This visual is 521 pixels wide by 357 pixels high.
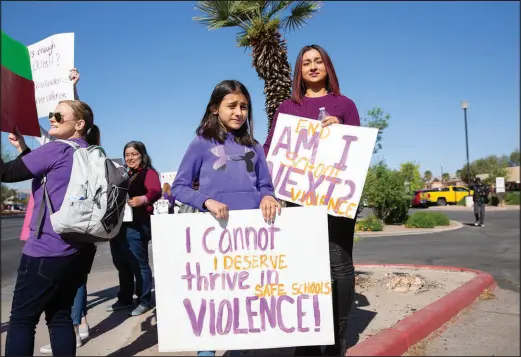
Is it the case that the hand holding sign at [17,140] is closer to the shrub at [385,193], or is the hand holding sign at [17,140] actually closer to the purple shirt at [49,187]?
the purple shirt at [49,187]

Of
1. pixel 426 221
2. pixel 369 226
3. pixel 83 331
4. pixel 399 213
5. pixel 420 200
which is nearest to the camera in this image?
pixel 83 331

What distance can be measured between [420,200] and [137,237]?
111 feet

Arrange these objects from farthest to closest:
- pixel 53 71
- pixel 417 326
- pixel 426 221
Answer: pixel 426 221 < pixel 53 71 < pixel 417 326

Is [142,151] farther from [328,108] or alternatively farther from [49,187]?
[328,108]

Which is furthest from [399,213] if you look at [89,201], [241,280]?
[89,201]

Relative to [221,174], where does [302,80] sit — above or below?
above

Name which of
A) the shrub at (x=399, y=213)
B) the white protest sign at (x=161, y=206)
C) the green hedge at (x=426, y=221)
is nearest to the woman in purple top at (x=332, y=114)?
the white protest sign at (x=161, y=206)

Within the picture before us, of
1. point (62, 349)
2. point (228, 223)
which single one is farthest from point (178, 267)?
point (62, 349)

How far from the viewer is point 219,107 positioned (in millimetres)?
2621

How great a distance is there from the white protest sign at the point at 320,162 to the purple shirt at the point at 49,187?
1.24 metres

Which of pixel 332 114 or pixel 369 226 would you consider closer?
pixel 332 114

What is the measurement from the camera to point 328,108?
2.87m

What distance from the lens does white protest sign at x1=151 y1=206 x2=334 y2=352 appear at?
2295mm

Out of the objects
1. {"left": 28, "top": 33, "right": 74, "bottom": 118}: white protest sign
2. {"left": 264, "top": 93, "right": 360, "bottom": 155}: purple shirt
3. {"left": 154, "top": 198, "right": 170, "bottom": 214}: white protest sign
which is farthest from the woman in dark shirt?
{"left": 154, "top": 198, "right": 170, "bottom": 214}: white protest sign
